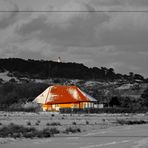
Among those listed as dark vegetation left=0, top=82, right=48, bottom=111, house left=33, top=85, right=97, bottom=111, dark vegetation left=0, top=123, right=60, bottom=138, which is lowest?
dark vegetation left=0, top=123, right=60, bottom=138

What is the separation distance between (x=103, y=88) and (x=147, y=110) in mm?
94248

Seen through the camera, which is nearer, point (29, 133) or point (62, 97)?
point (29, 133)

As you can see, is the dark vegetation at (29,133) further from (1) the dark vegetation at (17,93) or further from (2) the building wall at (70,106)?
(1) the dark vegetation at (17,93)

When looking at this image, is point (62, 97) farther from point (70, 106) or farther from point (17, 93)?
point (17, 93)

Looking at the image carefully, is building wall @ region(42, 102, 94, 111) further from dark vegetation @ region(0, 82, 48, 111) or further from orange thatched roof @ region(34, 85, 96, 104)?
dark vegetation @ region(0, 82, 48, 111)

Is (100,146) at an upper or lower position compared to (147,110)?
lower

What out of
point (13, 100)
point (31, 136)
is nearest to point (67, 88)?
point (13, 100)

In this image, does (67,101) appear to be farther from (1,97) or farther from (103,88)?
(103,88)

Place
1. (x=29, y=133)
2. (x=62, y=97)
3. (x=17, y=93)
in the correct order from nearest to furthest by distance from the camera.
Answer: (x=29, y=133) < (x=62, y=97) < (x=17, y=93)

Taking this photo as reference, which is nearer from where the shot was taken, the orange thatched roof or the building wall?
the building wall

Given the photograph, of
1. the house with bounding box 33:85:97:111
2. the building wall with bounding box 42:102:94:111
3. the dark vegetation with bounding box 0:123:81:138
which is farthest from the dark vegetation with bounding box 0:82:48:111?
the dark vegetation with bounding box 0:123:81:138

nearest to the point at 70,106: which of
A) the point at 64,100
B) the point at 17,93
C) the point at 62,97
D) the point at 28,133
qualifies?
the point at 64,100

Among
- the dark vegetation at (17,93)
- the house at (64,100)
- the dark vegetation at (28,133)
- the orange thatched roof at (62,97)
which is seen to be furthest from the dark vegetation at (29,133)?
the dark vegetation at (17,93)

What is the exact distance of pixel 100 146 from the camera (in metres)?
21.5
